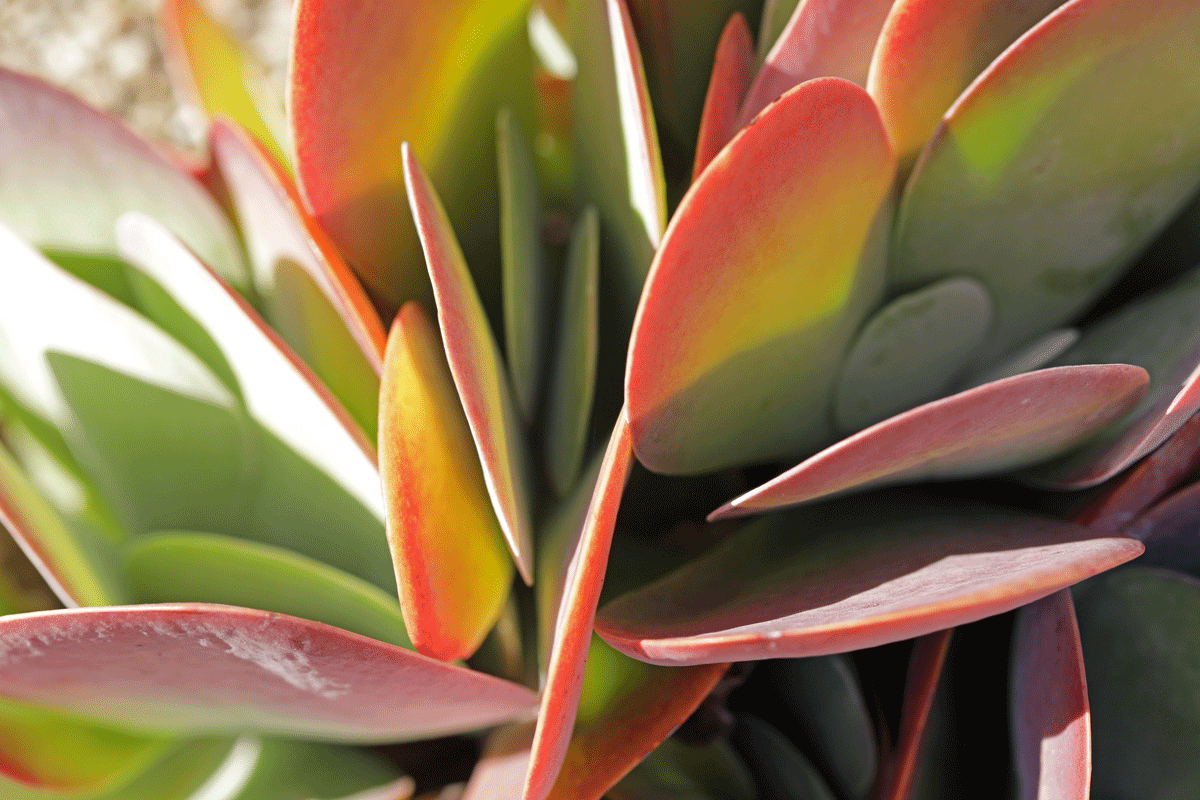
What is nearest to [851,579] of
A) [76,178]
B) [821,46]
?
[821,46]

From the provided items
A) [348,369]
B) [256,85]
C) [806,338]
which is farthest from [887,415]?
[256,85]

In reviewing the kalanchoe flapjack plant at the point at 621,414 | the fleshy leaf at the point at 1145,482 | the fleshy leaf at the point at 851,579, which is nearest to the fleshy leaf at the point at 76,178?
the kalanchoe flapjack plant at the point at 621,414

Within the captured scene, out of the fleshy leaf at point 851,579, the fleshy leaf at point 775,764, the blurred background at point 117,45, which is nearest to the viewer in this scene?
the fleshy leaf at point 851,579

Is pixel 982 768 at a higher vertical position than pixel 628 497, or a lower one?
lower

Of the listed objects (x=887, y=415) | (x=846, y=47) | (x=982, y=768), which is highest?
(x=846, y=47)

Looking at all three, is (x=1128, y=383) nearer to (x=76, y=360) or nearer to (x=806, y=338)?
(x=806, y=338)

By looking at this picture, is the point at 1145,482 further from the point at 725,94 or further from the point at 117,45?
the point at 117,45

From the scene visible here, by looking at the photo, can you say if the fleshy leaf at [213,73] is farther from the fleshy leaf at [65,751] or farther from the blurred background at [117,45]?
the fleshy leaf at [65,751]
